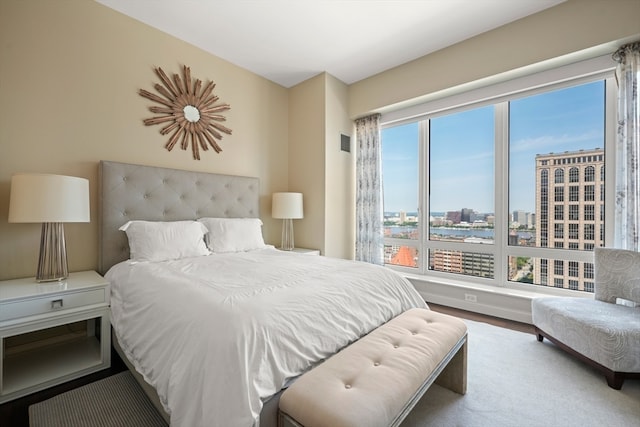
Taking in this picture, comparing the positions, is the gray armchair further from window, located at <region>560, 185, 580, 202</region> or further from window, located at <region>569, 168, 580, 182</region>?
window, located at <region>569, 168, 580, 182</region>

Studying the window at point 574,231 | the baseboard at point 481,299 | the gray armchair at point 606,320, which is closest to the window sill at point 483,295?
the baseboard at point 481,299

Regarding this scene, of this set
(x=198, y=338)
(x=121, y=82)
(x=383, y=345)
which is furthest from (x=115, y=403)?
(x=121, y=82)

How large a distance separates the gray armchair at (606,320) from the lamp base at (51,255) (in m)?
3.69

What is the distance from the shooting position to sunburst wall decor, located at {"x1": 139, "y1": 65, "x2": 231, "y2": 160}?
2.79 meters

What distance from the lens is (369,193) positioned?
388 cm

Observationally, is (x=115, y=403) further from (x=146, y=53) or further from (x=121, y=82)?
(x=146, y=53)

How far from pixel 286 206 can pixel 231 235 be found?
2.97 feet

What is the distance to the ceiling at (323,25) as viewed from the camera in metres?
2.44

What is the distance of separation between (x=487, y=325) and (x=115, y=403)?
10.0ft

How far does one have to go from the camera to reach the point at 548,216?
2791mm

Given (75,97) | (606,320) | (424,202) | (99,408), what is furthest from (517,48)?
(99,408)

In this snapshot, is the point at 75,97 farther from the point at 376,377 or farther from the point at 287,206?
the point at 376,377

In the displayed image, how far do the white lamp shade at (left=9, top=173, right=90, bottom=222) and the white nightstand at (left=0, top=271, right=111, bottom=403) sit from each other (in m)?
0.47

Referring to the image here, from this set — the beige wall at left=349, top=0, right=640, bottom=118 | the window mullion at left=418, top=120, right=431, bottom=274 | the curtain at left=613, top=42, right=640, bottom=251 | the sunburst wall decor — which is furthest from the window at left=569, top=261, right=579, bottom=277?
the sunburst wall decor
